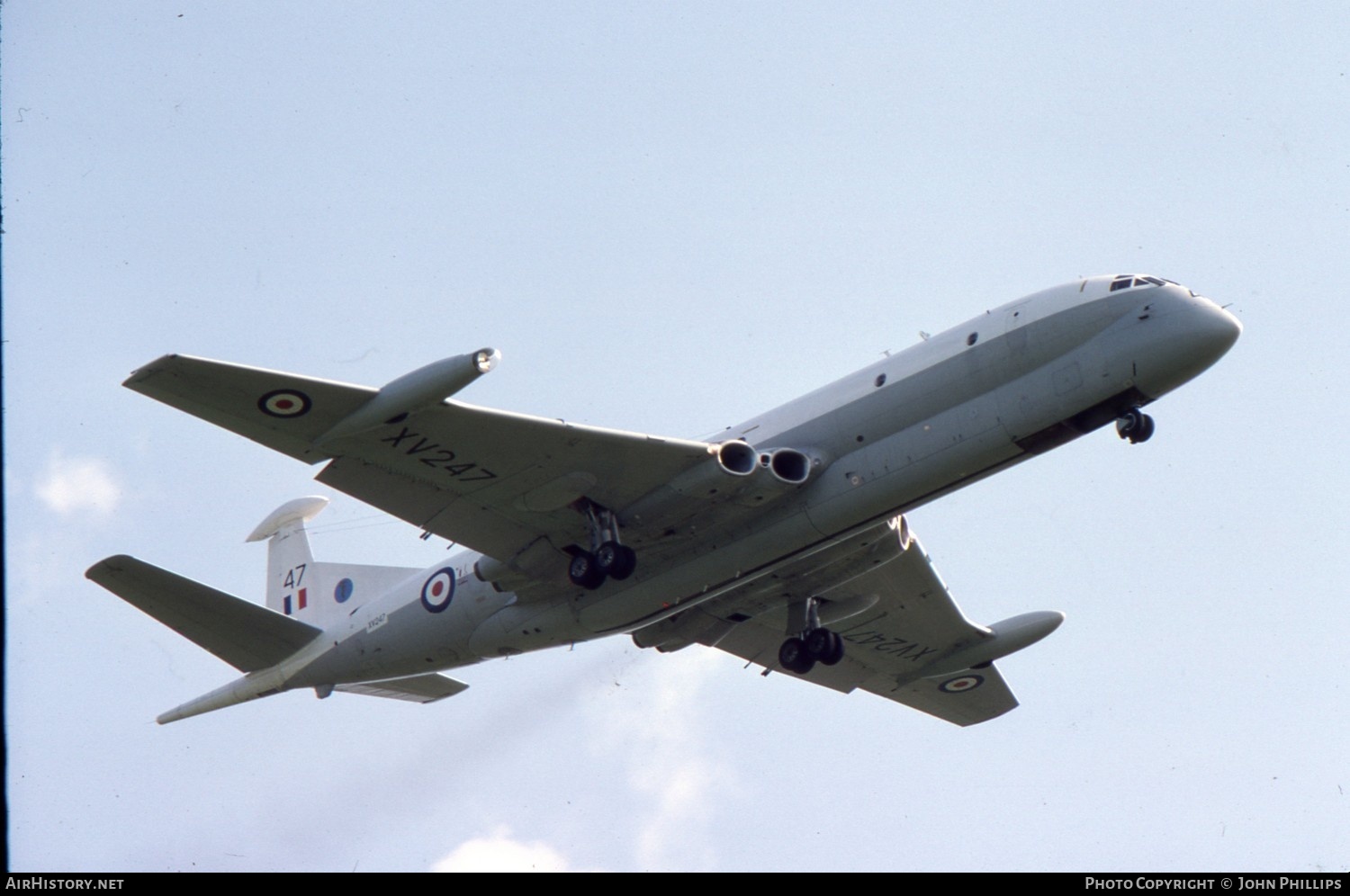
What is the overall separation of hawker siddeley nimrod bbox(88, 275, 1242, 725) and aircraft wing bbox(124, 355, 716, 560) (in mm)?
37

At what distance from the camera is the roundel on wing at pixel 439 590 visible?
25.0 meters

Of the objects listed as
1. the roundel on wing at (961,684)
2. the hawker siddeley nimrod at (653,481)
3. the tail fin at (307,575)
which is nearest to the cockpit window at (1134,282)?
the hawker siddeley nimrod at (653,481)

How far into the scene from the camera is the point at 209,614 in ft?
81.7

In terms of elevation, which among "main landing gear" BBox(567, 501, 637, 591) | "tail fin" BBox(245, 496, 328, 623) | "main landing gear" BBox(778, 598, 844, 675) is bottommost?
"main landing gear" BBox(778, 598, 844, 675)

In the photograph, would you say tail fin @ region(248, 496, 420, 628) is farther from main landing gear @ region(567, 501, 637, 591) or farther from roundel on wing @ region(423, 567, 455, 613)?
main landing gear @ region(567, 501, 637, 591)

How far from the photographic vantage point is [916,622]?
28.5 metres

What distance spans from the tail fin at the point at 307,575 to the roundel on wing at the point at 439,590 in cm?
121

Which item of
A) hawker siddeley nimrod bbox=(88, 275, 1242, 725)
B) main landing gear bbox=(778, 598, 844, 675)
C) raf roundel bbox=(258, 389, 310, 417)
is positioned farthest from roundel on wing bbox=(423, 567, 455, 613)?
raf roundel bbox=(258, 389, 310, 417)

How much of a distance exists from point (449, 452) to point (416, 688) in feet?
24.5

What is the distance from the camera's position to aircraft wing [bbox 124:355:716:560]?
19.4 meters

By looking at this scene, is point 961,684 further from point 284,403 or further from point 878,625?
point 284,403

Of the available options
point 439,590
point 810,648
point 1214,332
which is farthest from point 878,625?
point 1214,332
